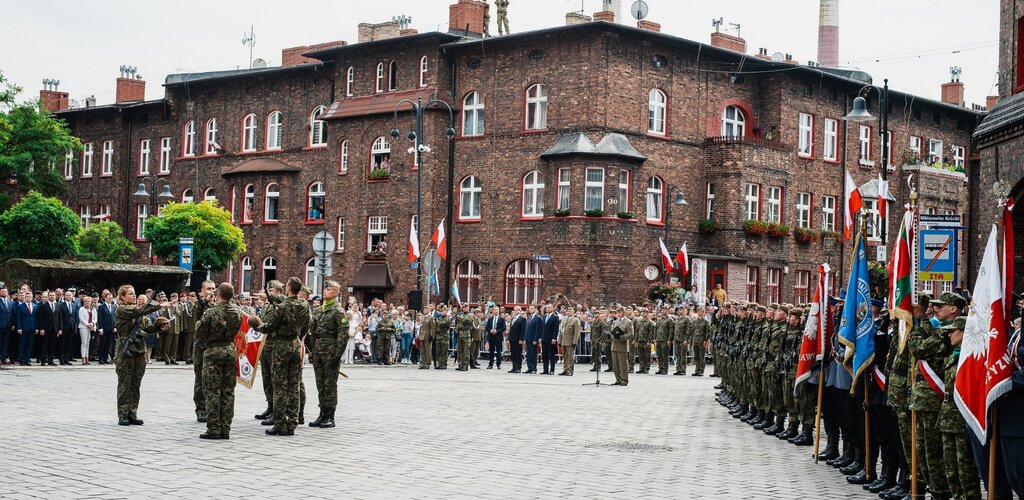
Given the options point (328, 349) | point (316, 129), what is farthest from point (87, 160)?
point (328, 349)

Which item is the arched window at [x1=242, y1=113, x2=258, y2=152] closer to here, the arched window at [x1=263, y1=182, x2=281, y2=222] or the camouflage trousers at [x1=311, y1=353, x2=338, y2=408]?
the arched window at [x1=263, y1=182, x2=281, y2=222]

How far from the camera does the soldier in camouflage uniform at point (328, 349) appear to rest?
1636 cm

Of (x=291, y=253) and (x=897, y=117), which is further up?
(x=897, y=117)

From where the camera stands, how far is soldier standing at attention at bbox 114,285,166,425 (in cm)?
1602

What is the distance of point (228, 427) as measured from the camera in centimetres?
1477

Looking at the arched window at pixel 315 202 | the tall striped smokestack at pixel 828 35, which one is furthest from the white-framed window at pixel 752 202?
the arched window at pixel 315 202

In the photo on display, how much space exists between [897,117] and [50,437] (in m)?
46.9

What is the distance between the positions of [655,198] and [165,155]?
85.8ft

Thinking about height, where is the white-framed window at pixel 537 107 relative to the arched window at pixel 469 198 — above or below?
above

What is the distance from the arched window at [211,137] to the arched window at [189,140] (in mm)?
904

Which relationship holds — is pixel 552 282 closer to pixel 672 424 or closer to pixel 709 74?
pixel 709 74

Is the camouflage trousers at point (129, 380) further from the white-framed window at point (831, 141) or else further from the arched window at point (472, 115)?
the white-framed window at point (831, 141)

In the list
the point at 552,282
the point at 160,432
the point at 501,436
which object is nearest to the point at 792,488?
the point at 501,436

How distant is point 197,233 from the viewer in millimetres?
48812
